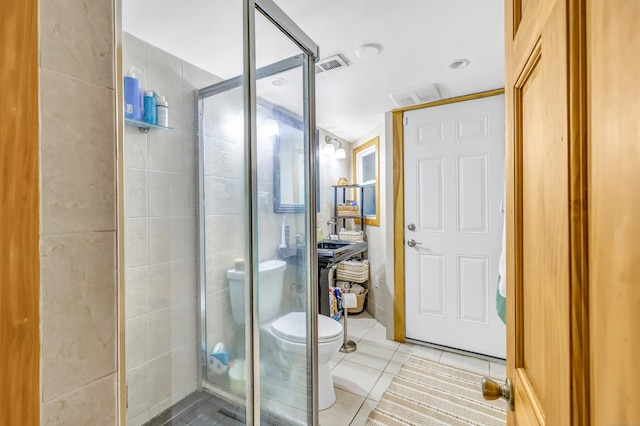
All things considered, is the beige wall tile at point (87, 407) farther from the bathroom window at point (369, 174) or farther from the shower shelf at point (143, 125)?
the bathroom window at point (369, 174)

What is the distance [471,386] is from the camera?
6.39 ft

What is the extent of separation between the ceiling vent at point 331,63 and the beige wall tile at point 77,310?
159cm

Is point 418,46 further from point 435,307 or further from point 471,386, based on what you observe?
point 471,386

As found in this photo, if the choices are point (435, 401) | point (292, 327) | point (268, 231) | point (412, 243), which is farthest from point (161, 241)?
point (412, 243)

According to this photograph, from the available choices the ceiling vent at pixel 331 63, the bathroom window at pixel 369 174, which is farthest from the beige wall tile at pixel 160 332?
the bathroom window at pixel 369 174

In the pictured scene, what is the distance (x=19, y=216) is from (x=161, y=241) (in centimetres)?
117

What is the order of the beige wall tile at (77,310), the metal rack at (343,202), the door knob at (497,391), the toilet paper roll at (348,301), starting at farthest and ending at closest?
the metal rack at (343,202) → the toilet paper roll at (348,301) → the door knob at (497,391) → the beige wall tile at (77,310)

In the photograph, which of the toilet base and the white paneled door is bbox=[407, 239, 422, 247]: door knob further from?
the toilet base

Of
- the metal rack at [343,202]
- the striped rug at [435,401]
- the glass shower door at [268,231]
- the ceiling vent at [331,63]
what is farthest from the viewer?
the metal rack at [343,202]

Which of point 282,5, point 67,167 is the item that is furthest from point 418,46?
point 67,167

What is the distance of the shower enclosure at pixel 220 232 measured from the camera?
54.5 inches

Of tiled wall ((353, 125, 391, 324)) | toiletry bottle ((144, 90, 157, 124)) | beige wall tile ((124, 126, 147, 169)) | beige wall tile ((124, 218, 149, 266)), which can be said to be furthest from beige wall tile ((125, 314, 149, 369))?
tiled wall ((353, 125, 391, 324))

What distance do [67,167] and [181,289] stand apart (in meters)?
1.23

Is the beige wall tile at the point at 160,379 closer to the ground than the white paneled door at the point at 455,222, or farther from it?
closer to the ground
